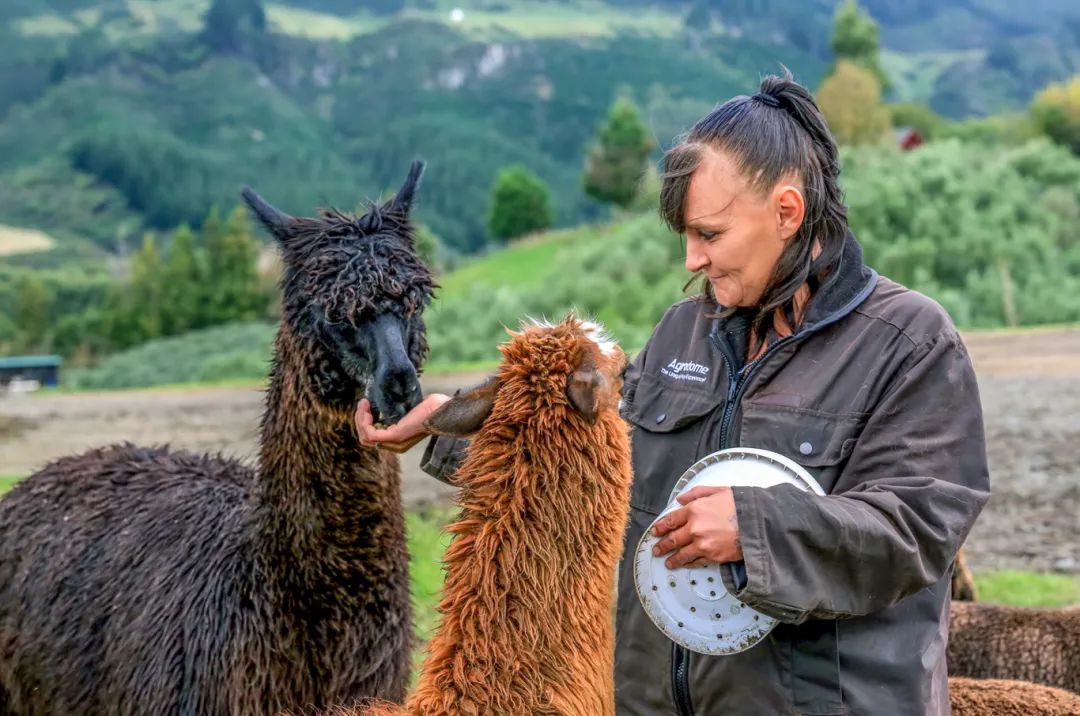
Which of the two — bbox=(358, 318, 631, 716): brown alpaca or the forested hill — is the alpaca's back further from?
the forested hill

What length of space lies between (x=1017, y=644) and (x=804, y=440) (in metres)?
3.15

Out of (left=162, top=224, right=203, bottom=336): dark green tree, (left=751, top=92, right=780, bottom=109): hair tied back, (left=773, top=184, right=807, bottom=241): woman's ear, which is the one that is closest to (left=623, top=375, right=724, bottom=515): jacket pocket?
(left=773, top=184, right=807, bottom=241): woman's ear

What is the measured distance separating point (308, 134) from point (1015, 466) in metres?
64.6

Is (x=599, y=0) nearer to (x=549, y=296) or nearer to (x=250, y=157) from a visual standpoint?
(x=250, y=157)

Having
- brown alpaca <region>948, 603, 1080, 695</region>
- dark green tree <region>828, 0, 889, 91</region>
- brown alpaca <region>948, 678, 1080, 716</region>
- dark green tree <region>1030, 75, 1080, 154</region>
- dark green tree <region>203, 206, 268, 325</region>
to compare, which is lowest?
dark green tree <region>203, 206, 268, 325</region>

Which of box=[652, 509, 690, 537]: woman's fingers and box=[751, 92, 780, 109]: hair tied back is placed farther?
box=[751, 92, 780, 109]: hair tied back

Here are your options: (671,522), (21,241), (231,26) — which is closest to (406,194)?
(671,522)

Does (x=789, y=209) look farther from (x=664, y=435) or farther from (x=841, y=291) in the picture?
(x=664, y=435)

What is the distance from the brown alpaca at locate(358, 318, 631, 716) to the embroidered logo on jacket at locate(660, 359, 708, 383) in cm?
36

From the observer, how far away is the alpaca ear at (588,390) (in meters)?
2.42

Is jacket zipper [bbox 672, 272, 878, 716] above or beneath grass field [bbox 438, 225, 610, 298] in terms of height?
above

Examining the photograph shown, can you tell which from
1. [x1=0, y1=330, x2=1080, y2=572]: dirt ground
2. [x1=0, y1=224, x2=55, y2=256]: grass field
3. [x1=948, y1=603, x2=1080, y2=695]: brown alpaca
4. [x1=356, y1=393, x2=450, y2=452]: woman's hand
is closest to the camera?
[x1=356, y1=393, x2=450, y2=452]: woman's hand

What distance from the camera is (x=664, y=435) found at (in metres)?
2.87

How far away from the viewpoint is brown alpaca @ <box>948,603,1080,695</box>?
501 cm
